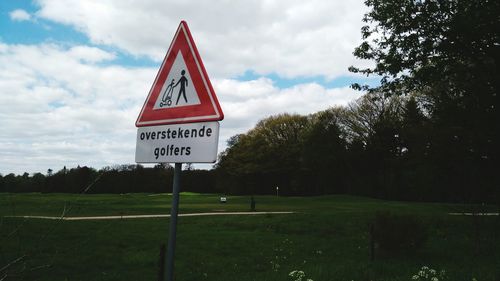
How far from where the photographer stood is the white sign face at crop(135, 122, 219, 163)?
3.14m

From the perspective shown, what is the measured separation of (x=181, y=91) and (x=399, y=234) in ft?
→ 43.2

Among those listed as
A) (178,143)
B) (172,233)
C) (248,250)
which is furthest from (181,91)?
(248,250)

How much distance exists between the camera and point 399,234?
14680 millimetres

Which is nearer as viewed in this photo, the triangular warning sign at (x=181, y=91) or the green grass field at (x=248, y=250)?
the triangular warning sign at (x=181, y=91)

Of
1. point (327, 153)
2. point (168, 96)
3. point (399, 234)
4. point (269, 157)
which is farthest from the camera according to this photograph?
point (269, 157)

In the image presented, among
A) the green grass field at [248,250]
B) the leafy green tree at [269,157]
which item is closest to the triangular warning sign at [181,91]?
the green grass field at [248,250]

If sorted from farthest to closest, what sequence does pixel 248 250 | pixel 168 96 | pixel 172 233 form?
pixel 248 250, pixel 168 96, pixel 172 233

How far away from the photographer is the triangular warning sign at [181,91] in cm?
332

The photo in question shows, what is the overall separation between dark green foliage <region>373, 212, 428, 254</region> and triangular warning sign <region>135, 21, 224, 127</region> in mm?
12918

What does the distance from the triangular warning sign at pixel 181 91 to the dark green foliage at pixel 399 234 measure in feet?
42.4

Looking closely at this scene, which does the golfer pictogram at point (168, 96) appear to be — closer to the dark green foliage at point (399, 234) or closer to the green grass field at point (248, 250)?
the green grass field at point (248, 250)

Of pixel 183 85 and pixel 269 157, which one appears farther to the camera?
pixel 269 157

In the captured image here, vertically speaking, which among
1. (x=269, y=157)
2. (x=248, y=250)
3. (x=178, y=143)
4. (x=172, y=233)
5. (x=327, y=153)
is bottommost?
(x=248, y=250)

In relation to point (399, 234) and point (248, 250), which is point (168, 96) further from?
point (248, 250)
